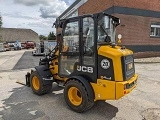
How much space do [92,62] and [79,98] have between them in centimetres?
109

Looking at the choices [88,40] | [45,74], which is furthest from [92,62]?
[45,74]

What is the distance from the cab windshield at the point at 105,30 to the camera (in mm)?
4613

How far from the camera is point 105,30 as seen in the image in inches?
189

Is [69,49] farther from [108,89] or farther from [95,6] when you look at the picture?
[95,6]

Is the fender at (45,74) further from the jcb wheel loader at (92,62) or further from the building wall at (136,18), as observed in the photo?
the building wall at (136,18)

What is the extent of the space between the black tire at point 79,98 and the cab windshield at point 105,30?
1.20 m

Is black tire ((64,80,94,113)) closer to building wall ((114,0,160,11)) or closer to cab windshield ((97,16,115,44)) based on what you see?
cab windshield ((97,16,115,44))

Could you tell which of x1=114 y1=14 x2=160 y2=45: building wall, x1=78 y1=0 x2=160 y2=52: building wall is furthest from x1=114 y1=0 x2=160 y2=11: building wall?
x1=114 y1=14 x2=160 y2=45: building wall

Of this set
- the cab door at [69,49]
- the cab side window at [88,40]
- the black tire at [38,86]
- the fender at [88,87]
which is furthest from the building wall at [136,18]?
the fender at [88,87]

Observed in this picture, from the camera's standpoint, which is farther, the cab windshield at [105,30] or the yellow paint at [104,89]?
the cab windshield at [105,30]

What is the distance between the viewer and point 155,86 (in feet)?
24.3

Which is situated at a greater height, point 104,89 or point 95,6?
point 95,6

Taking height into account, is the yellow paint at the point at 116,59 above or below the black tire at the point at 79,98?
above

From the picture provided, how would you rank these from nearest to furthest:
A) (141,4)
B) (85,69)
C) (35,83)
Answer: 1. (85,69)
2. (35,83)
3. (141,4)
